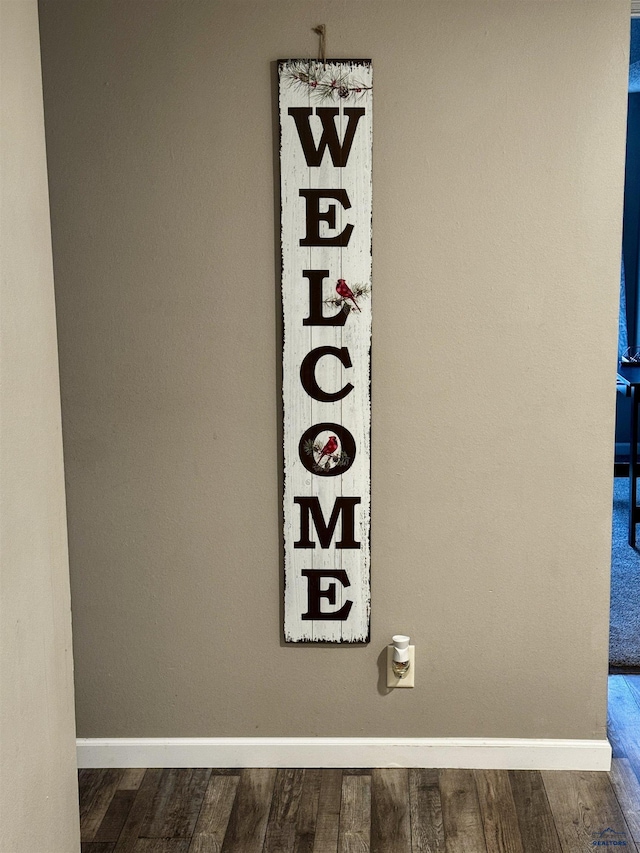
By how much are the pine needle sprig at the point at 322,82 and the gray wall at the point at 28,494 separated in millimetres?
817

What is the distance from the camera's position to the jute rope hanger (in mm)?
2100

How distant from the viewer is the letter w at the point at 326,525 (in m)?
2.29

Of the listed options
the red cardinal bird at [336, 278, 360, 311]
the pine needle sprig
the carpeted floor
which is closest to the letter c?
the red cardinal bird at [336, 278, 360, 311]

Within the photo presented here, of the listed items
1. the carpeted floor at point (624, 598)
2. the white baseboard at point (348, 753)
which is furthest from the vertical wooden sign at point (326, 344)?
the carpeted floor at point (624, 598)

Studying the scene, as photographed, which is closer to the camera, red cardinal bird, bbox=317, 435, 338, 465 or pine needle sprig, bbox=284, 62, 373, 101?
pine needle sprig, bbox=284, 62, 373, 101

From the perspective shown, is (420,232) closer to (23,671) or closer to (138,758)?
(23,671)

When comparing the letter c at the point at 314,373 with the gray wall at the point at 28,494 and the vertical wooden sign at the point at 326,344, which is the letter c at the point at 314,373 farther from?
the gray wall at the point at 28,494

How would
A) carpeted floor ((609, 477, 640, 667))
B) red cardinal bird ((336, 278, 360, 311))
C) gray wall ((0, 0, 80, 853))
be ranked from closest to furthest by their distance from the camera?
gray wall ((0, 0, 80, 853)), red cardinal bird ((336, 278, 360, 311)), carpeted floor ((609, 477, 640, 667))

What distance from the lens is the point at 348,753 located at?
2381mm

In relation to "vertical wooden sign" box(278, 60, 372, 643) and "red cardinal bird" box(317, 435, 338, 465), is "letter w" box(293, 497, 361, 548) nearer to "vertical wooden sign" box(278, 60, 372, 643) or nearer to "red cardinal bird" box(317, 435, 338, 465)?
"vertical wooden sign" box(278, 60, 372, 643)

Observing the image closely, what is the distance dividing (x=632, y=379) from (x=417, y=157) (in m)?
2.63

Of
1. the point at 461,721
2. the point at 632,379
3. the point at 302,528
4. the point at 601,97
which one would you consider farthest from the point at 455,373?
the point at 632,379

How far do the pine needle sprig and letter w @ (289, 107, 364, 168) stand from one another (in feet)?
0.11

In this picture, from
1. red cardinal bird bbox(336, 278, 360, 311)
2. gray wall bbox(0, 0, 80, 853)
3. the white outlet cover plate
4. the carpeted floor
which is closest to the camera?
gray wall bbox(0, 0, 80, 853)
